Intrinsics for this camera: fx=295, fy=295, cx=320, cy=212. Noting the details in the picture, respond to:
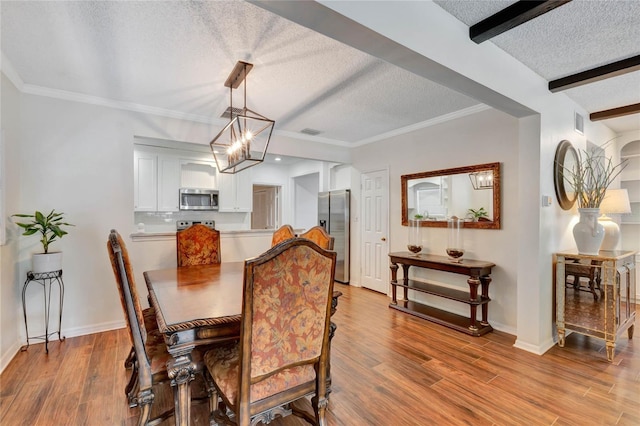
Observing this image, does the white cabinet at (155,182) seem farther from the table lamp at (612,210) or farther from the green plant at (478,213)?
the table lamp at (612,210)

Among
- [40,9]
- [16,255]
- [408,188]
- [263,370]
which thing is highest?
[40,9]

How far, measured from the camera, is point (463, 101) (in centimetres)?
329

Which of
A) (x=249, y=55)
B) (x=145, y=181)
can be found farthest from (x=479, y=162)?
(x=145, y=181)

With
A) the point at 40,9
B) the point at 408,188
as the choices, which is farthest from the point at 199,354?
the point at 408,188

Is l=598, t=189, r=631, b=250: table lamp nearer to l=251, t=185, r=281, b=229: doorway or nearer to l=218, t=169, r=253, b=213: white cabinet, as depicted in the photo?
l=218, t=169, r=253, b=213: white cabinet

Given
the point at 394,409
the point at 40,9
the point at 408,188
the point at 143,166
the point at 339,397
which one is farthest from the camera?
the point at 143,166

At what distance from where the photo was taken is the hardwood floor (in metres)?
1.87

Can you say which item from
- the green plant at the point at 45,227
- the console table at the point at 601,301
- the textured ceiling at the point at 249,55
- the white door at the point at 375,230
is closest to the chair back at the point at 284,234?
A: the textured ceiling at the point at 249,55

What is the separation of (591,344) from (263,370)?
3.38m

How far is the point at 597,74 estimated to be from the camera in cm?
257

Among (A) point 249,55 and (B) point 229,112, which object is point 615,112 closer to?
(A) point 249,55

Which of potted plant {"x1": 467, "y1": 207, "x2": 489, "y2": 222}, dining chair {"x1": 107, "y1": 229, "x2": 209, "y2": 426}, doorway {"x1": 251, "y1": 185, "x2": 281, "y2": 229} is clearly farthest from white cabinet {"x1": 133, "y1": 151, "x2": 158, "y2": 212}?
potted plant {"x1": 467, "y1": 207, "x2": 489, "y2": 222}

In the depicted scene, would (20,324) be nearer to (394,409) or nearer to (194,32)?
(194,32)

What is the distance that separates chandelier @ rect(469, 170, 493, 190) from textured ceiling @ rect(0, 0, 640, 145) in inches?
31.5
